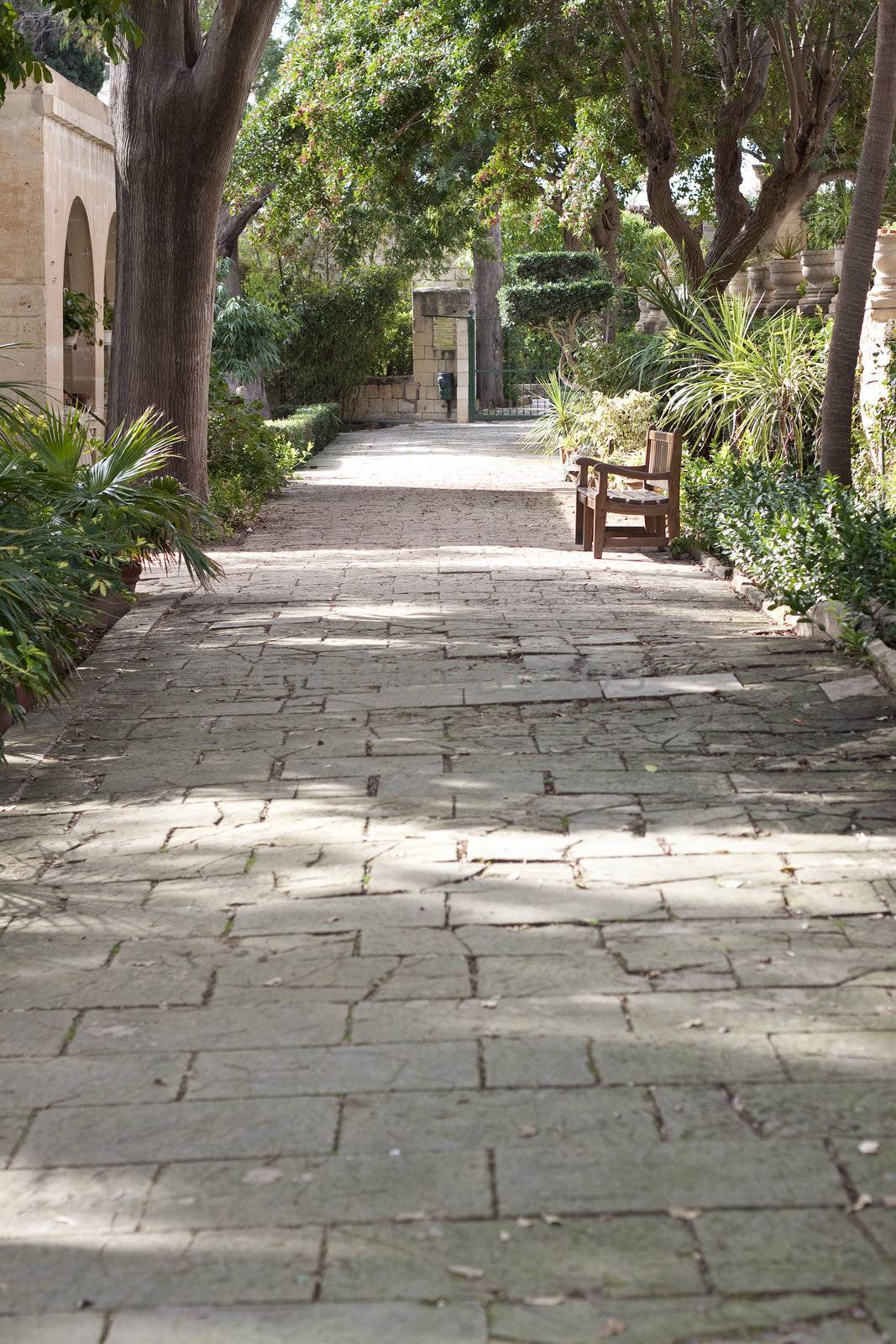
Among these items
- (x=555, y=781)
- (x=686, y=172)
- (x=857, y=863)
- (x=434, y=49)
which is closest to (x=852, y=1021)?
(x=857, y=863)

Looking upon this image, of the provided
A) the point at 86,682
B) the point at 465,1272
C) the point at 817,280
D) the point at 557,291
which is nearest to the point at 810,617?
the point at 86,682

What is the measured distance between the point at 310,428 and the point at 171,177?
462 inches

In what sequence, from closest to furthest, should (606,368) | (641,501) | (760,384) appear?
(641,501)
(760,384)
(606,368)

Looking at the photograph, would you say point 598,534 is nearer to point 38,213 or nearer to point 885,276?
point 885,276

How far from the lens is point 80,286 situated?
636 inches

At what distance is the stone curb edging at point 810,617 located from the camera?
6449 mm

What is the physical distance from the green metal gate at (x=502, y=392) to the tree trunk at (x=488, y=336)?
2 cm

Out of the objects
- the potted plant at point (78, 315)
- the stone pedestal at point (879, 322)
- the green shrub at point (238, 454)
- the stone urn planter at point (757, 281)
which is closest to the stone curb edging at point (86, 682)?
the green shrub at point (238, 454)

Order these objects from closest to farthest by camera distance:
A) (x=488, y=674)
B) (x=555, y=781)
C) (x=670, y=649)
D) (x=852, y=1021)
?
(x=852, y=1021) → (x=555, y=781) → (x=488, y=674) → (x=670, y=649)

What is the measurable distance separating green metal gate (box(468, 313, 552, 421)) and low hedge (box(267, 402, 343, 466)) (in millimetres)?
3250

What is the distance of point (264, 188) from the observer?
21250mm

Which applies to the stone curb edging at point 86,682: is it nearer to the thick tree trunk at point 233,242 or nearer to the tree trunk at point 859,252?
the tree trunk at point 859,252

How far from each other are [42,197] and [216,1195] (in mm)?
12359

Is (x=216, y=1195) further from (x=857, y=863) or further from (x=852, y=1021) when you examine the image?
(x=857, y=863)
